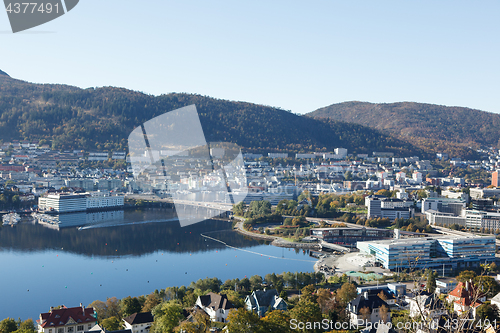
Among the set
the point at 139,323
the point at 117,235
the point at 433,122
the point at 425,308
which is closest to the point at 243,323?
the point at 139,323

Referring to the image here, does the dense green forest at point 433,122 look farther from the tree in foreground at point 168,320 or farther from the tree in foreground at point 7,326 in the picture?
the tree in foreground at point 7,326

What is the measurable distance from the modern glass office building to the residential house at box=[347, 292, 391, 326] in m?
2.75

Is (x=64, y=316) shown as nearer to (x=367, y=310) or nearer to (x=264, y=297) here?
(x=264, y=297)

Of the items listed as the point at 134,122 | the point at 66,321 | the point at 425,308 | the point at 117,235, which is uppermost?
the point at 134,122

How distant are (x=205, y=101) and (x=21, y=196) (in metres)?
15.8

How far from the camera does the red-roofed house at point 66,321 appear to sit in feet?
12.5

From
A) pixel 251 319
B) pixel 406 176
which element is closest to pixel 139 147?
pixel 406 176

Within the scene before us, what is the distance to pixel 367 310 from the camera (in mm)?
4090

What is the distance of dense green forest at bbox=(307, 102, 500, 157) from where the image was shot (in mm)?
34281

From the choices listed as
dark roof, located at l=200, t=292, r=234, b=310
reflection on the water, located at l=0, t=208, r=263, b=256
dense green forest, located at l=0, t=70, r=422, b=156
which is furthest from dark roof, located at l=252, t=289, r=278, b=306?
dense green forest, located at l=0, t=70, r=422, b=156

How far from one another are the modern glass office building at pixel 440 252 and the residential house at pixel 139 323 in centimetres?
407

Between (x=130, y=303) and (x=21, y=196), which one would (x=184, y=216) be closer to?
(x=21, y=196)

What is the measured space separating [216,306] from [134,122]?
65.5ft

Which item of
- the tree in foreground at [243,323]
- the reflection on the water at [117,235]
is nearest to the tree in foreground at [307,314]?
the tree in foreground at [243,323]
